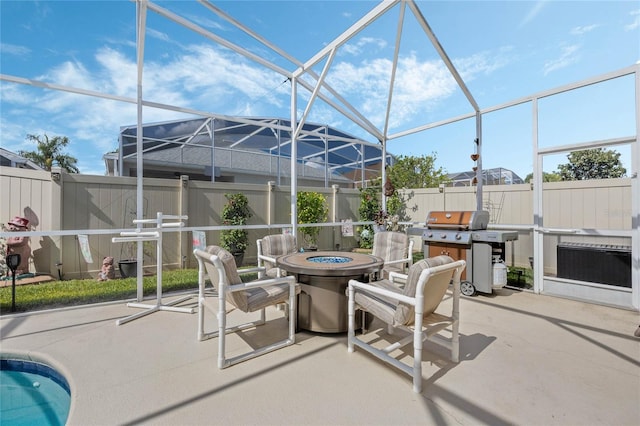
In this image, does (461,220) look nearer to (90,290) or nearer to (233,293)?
(233,293)

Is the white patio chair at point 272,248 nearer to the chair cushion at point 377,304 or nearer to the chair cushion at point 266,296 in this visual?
the chair cushion at point 266,296

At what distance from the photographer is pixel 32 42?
453cm

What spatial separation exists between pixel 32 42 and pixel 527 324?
26.1 feet

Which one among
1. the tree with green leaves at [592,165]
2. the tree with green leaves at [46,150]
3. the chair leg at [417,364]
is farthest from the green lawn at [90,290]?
the tree with green leaves at [46,150]

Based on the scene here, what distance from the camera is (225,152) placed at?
11.3 m

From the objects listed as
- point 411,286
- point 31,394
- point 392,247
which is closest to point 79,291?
point 31,394

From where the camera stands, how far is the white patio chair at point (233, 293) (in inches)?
90.4

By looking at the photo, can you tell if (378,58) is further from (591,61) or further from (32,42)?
(32,42)

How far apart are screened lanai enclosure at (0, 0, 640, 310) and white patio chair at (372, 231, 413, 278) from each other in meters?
Result: 1.63

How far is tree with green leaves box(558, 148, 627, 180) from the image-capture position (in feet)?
12.6

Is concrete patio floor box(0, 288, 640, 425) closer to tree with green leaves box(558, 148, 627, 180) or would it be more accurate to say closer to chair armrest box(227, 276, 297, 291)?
chair armrest box(227, 276, 297, 291)

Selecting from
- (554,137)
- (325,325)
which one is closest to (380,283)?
(325,325)

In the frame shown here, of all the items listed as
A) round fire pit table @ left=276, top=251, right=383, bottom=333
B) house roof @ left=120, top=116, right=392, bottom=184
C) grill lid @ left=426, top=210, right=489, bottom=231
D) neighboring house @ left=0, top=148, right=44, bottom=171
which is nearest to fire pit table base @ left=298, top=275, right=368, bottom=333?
round fire pit table @ left=276, top=251, right=383, bottom=333

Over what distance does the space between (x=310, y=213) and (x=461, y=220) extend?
3.57 meters
